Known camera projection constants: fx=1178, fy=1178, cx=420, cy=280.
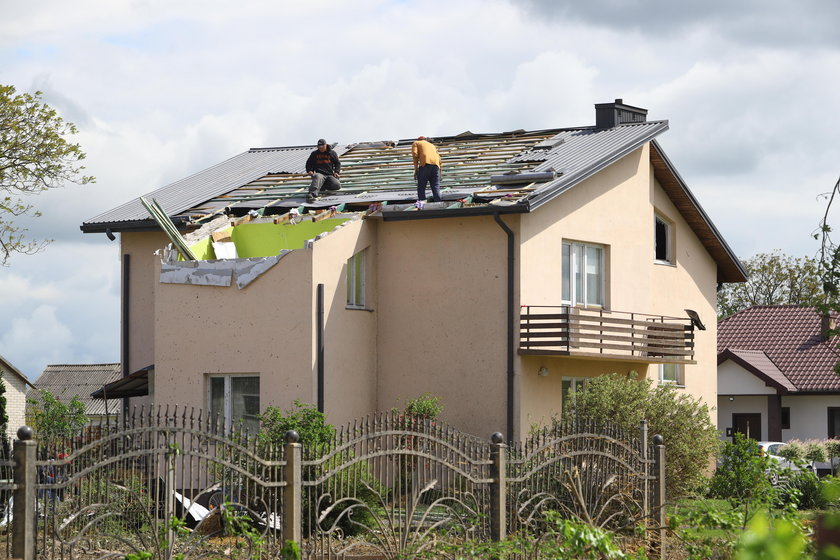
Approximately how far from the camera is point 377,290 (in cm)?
2250

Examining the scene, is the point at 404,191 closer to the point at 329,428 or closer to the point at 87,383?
the point at 329,428

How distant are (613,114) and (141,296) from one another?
11617 millimetres

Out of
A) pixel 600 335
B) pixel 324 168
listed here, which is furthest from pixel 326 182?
pixel 600 335

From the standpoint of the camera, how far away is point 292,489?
10.5 metres

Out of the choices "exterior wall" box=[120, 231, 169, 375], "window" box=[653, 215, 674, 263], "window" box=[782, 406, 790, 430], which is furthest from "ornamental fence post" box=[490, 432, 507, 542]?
"window" box=[782, 406, 790, 430]

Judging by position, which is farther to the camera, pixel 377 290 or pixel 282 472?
pixel 377 290

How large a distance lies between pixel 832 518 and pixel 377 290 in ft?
65.7

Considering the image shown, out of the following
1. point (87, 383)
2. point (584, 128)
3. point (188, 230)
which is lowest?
point (87, 383)

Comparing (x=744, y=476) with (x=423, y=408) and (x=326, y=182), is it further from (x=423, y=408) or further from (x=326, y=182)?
(x=326, y=182)

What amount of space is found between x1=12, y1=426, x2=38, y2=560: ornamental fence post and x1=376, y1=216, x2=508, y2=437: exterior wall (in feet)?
41.4

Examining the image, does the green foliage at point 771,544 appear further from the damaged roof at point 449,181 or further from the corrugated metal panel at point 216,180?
the corrugated metal panel at point 216,180

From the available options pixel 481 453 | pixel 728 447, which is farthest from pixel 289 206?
pixel 481 453

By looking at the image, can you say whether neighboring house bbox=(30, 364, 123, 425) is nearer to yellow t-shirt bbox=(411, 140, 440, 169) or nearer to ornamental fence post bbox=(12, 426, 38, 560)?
yellow t-shirt bbox=(411, 140, 440, 169)

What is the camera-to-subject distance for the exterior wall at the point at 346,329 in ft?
67.4
